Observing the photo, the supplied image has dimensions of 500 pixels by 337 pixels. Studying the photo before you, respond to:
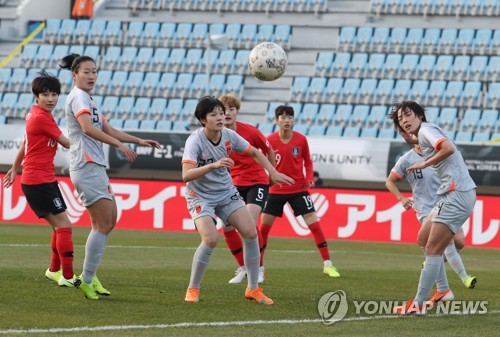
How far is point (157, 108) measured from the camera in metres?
30.9

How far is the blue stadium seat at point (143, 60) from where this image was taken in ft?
108

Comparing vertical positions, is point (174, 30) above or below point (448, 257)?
above

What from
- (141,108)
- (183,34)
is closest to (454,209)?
(141,108)

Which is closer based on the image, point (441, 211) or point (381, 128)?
point (441, 211)

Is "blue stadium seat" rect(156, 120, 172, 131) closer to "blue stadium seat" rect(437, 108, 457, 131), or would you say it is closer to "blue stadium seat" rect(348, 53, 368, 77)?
"blue stadium seat" rect(348, 53, 368, 77)

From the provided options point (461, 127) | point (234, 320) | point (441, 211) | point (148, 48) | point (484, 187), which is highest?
point (148, 48)

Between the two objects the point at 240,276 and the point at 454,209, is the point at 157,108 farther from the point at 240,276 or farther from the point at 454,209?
the point at 454,209

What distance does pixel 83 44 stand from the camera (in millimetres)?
34219

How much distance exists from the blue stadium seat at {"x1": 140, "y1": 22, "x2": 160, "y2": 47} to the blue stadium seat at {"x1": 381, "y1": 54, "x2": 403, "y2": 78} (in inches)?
309

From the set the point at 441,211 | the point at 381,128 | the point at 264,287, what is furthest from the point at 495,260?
the point at 381,128

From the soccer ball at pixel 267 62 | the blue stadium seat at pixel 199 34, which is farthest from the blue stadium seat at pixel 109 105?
the soccer ball at pixel 267 62

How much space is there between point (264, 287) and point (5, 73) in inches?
933

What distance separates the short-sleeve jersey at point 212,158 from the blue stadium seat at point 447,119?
18612mm

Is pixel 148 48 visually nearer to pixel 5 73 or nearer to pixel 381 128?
pixel 5 73
